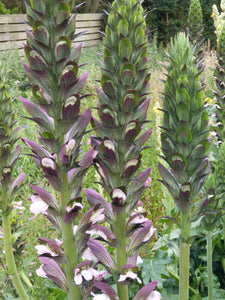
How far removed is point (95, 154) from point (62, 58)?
0.90ft

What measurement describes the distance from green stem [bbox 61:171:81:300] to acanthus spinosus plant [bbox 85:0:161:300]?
61 millimetres

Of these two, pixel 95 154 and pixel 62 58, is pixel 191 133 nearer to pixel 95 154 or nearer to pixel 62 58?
pixel 95 154

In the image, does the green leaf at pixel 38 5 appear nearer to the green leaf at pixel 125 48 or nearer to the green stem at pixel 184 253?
the green leaf at pixel 125 48

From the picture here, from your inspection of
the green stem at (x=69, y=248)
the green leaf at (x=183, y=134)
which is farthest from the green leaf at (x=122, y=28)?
the green stem at (x=69, y=248)

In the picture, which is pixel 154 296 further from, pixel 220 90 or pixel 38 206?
pixel 220 90

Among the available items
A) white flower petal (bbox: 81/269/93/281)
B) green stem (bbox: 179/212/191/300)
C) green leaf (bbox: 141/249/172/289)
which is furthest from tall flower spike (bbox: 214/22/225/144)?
white flower petal (bbox: 81/269/93/281)

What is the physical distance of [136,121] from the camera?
3.20 feet

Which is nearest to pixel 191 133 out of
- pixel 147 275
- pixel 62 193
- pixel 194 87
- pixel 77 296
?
pixel 194 87

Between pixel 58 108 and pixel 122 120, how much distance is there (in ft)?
0.60

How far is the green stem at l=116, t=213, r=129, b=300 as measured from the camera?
108 centimetres

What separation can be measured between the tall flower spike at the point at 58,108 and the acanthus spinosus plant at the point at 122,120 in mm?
55

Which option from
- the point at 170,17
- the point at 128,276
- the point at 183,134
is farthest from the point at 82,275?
the point at 170,17

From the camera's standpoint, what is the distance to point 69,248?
3.54 ft

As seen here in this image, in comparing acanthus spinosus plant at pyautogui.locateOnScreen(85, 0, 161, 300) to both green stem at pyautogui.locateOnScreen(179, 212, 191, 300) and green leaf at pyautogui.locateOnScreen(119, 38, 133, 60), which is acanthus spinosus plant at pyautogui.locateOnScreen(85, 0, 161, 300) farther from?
green stem at pyautogui.locateOnScreen(179, 212, 191, 300)
